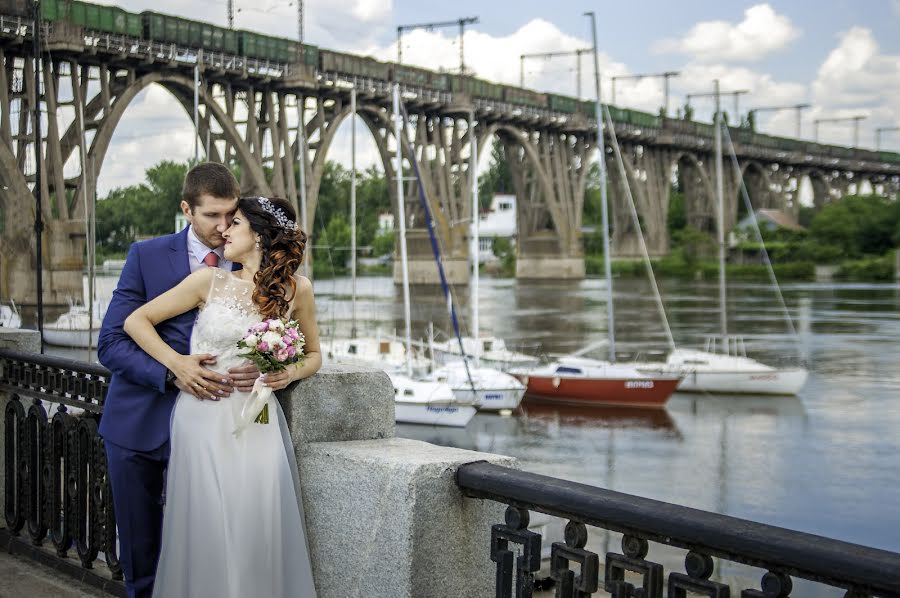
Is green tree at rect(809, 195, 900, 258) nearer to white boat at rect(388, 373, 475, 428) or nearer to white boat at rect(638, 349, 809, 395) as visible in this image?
white boat at rect(638, 349, 809, 395)

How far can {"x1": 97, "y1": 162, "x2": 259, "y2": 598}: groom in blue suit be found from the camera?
3920mm

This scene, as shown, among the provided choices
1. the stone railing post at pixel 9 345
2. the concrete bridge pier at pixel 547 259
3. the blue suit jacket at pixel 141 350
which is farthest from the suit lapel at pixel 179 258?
the concrete bridge pier at pixel 547 259

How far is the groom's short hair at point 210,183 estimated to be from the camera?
12.8ft

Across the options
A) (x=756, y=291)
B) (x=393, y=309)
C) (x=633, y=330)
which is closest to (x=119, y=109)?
(x=393, y=309)

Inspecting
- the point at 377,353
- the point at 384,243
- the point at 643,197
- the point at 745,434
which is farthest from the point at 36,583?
the point at 384,243

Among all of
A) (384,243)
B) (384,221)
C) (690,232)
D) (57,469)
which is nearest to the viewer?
(57,469)

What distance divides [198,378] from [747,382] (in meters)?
31.8

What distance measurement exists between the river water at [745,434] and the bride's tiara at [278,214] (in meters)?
11.8

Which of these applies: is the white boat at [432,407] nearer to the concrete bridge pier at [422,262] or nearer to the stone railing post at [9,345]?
the stone railing post at [9,345]

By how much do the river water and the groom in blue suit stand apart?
38.1ft

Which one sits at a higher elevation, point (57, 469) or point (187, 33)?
point (187, 33)

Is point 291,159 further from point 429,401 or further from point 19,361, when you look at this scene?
point 19,361

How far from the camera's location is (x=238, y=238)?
3.90 m

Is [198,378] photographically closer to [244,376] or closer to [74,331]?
[244,376]
